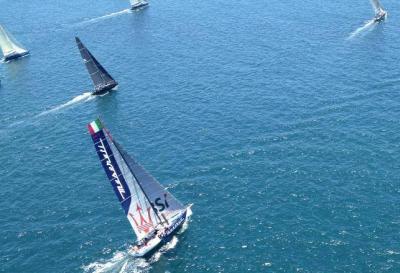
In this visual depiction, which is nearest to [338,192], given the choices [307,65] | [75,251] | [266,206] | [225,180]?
[266,206]

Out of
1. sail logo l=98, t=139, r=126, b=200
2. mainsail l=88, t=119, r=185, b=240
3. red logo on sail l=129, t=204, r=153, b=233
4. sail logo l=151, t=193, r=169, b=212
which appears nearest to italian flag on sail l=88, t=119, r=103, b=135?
mainsail l=88, t=119, r=185, b=240

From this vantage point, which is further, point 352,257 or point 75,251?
point 75,251

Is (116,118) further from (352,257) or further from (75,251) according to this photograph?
(352,257)

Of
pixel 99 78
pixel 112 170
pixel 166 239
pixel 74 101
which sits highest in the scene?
pixel 112 170

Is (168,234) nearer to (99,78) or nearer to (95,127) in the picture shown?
(95,127)

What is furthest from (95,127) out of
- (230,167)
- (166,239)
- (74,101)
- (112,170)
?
(74,101)

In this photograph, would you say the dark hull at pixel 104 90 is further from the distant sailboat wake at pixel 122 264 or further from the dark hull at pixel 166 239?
the distant sailboat wake at pixel 122 264

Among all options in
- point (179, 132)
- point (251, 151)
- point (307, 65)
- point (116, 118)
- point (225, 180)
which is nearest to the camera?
point (225, 180)

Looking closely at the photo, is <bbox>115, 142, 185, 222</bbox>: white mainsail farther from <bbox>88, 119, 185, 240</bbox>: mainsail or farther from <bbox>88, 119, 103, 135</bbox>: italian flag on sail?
<bbox>88, 119, 103, 135</bbox>: italian flag on sail
